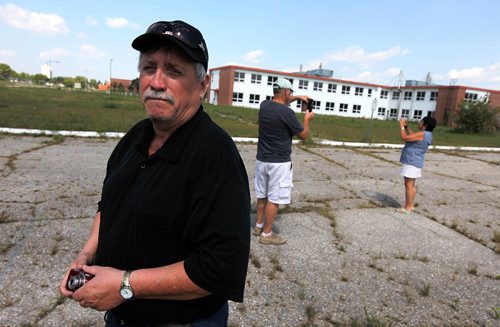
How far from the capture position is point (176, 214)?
4.49 ft

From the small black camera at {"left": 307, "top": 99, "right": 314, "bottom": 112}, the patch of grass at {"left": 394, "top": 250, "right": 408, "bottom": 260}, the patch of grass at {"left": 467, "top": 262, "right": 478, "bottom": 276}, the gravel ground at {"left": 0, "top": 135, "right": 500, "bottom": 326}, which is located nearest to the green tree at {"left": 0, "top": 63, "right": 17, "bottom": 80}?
the gravel ground at {"left": 0, "top": 135, "right": 500, "bottom": 326}

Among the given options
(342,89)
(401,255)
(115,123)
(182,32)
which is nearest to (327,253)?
(401,255)

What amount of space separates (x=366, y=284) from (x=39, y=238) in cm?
361

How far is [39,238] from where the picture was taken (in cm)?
414

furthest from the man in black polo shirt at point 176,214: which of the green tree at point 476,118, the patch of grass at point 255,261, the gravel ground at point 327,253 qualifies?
the green tree at point 476,118

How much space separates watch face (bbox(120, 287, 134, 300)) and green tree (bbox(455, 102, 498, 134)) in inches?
1327

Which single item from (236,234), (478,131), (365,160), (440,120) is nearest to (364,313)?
(236,234)

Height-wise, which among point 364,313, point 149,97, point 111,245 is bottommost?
point 364,313

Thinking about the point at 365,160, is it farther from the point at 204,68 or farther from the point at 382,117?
the point at 382,117

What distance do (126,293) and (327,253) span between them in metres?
3.37

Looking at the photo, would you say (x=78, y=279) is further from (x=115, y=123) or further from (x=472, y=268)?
(x=115, y=123)

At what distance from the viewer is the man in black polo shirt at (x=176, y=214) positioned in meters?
1.33

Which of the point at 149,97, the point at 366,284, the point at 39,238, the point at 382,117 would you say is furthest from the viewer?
the point at 382,117

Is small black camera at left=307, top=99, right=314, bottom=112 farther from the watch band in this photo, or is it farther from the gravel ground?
the watch band
